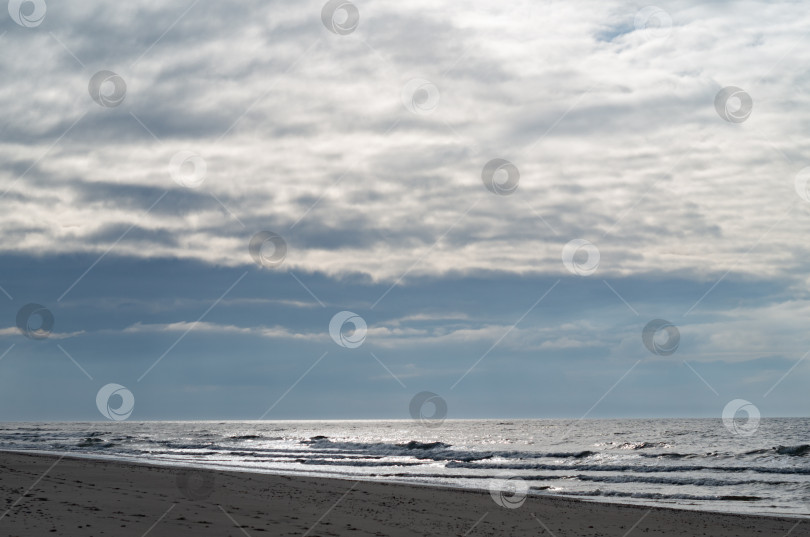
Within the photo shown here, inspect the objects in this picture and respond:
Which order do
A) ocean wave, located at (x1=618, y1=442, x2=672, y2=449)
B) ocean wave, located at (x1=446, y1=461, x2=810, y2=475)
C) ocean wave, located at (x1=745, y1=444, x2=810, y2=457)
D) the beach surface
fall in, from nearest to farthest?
the beach surface
ocean wave, located at (x1=446, y1=461, x2=810, y2=475)
ocean wave, located at (x1=745, y1=444, x2=810, y2=457)
ocean wave, located at (x1=618, y1=442, x2=672, y2=449)

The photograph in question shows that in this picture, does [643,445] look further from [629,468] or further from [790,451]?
[629,468]

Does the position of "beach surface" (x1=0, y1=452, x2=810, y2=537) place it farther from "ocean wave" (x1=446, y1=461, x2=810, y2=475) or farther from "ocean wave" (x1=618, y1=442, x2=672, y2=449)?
"ocean wave" (x1=618, y1=442, x2=672, y2=449)

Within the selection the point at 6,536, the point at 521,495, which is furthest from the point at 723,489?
the point at 6,536

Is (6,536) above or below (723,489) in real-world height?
below

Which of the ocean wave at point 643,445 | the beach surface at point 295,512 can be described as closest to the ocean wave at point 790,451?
the ocean wave at point 643,445

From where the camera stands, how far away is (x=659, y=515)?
755 inches

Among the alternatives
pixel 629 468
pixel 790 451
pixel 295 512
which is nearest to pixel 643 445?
pixel 790 451

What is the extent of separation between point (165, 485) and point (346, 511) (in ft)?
23.9

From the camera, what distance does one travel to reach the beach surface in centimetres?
1277

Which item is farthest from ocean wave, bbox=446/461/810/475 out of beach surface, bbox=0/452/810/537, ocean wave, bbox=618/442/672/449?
ocean wave, bbox=618/442/672/449

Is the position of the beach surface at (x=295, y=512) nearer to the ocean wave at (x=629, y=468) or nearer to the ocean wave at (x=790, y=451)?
the ocean wave at (x=629, y=468)

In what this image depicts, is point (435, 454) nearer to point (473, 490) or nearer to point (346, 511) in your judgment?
point (473, 490)

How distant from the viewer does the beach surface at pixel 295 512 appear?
41.9 feet

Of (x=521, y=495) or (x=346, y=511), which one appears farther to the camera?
(x=521, y=495)
